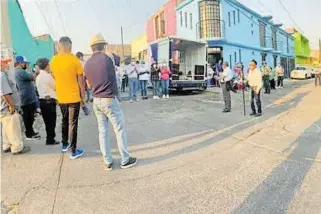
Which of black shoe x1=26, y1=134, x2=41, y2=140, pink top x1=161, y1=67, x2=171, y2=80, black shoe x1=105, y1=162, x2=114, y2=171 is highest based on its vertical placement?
pink top x1=161, y1=67, x2=171, y2=80

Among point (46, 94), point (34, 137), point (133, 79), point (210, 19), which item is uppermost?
point (210, 19)

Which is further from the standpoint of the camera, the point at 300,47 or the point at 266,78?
the point at 300,47

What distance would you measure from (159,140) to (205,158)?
153 cm

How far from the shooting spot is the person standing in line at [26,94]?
7.04m

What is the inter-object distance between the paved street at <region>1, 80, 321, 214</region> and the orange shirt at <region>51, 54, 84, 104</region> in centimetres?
102

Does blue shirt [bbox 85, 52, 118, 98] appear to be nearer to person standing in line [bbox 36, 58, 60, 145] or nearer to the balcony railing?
person standing in line [bbox 36, 58, 60, 145]

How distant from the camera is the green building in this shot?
196 ft

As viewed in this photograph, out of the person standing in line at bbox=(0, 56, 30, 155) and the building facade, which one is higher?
the building facade

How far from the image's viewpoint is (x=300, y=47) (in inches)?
2451

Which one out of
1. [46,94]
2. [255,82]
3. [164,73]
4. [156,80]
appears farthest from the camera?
[156,80]

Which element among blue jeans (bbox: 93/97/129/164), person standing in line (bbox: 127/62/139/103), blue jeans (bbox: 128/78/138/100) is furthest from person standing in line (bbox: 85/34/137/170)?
blue jeans (bbox: 128/78/138/100)

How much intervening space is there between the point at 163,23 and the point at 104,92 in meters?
32.1

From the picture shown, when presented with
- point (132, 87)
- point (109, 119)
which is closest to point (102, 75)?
point (109, 119)

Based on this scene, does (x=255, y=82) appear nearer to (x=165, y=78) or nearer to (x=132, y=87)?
(x=132, y=87)
